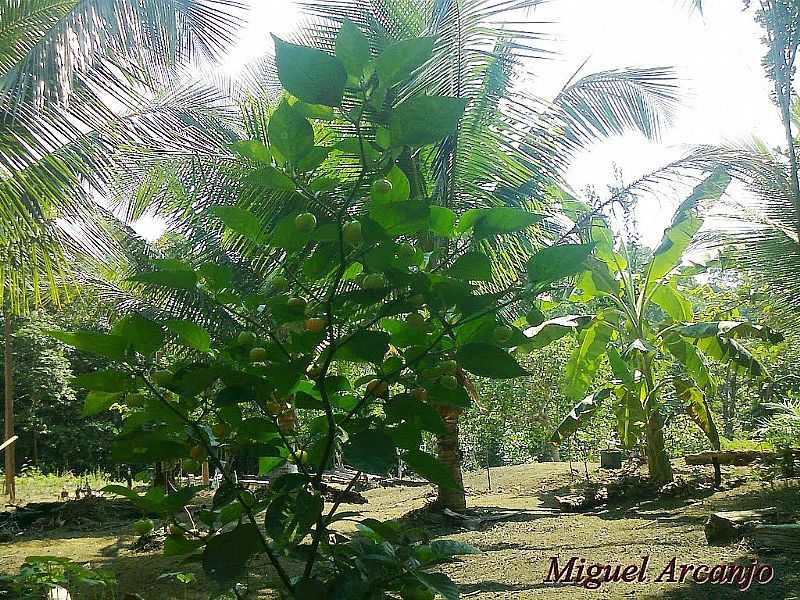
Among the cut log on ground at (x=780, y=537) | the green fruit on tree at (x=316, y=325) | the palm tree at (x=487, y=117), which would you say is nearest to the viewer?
the green fruit on tree at (x=316, y=325)

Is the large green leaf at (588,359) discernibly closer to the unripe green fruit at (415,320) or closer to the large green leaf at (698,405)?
the large green leaf at (698,405)

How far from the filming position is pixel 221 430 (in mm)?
970

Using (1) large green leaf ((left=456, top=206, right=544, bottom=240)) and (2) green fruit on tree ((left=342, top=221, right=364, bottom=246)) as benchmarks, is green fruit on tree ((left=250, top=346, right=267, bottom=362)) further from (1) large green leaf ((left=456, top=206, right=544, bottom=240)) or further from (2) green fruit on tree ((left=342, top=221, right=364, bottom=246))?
(1) large green leaf ((left=456, top=206, right=544, bottom=240))

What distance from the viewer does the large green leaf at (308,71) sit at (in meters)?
0.75

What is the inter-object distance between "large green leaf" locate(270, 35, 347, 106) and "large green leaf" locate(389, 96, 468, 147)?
0.08 meters

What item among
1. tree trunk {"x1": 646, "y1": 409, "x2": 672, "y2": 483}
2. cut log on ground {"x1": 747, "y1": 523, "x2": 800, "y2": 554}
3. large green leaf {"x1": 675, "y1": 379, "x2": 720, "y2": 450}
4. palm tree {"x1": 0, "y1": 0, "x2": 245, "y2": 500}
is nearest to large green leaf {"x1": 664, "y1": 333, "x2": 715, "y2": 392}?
large green leaf {"x1": 675, "y1": 379, "x2": 720, "y2": 450}

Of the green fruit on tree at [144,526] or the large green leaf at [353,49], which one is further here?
the green fruit on tree at [144,526]

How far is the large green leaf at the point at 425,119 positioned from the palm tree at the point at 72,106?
4.53 meters

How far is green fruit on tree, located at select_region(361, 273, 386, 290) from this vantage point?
0.83 metres

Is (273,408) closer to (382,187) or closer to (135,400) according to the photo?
(135,400)

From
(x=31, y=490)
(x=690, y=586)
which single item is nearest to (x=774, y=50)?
(x=690, y=586)

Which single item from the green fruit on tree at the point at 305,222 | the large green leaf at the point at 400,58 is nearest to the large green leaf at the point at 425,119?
the large green leaf at the point at 400,58

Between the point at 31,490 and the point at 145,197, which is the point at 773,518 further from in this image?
the point at 31,490

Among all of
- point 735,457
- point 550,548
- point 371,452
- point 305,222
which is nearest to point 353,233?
point 305,222
